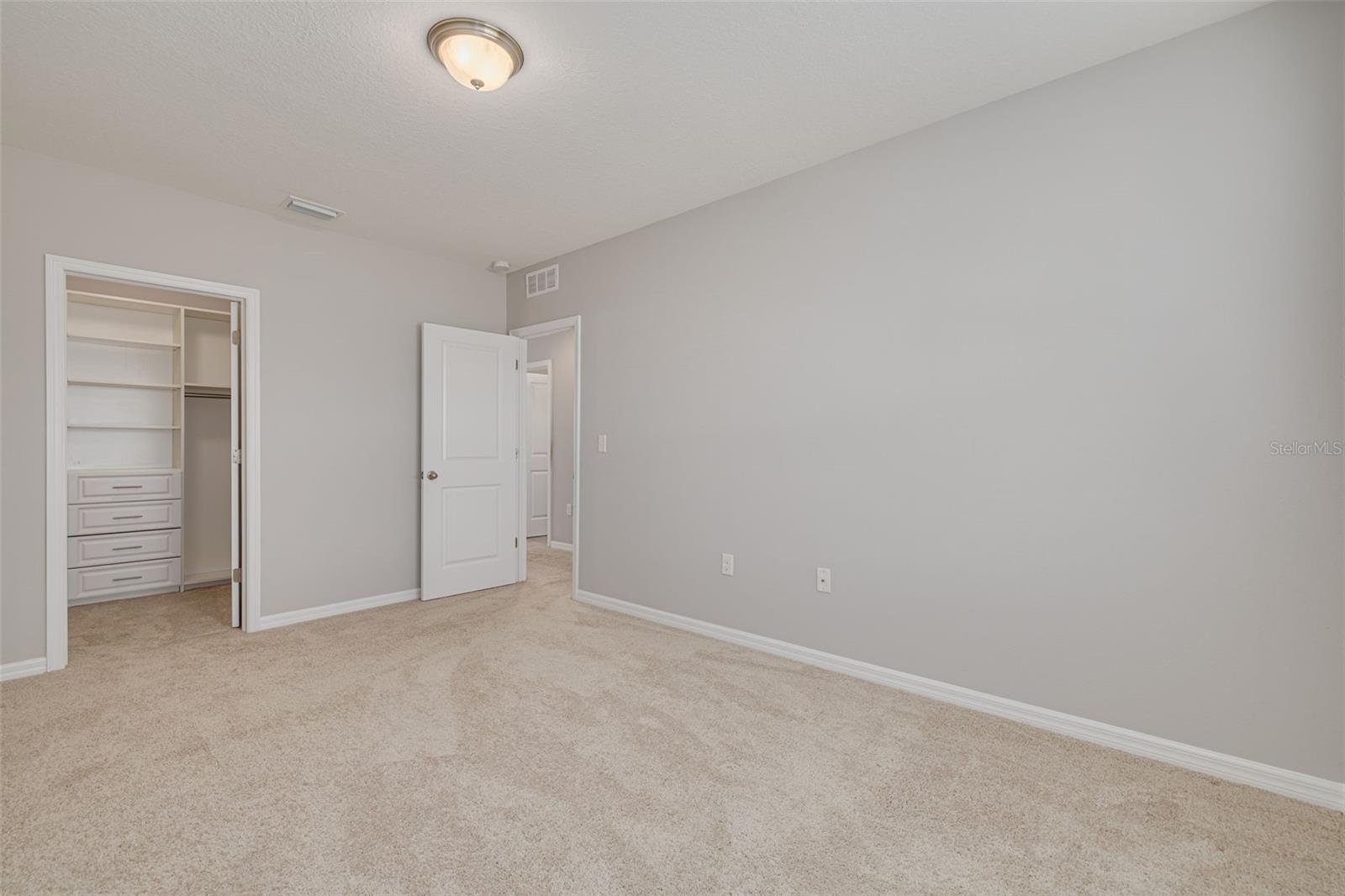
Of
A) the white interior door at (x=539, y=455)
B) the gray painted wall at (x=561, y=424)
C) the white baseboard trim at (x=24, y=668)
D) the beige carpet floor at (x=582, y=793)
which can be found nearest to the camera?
the beige carpet floor at (x=582, y=793)

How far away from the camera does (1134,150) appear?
2.30m

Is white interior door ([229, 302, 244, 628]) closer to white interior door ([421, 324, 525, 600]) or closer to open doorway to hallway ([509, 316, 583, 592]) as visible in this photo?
white interior door ([421, 324, 525, 600])

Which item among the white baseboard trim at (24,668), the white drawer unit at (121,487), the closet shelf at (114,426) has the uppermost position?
the closet shelf at (114,426)

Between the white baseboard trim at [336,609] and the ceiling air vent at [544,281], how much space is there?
2459 mm

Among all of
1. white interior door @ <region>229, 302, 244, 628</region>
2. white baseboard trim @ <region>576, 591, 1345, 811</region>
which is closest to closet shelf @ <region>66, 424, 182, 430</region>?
white interior door @ <region>229, 302, 244, 628</region>

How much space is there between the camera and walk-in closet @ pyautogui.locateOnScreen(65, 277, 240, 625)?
4.43 meters

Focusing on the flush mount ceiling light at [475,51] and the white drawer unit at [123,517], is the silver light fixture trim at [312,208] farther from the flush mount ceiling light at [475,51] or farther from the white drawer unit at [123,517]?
the white drawer unit at [123,517]

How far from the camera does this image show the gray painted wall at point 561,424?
22.5 feet

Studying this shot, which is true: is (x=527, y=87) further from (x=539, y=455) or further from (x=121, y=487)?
(x=539, y=455)

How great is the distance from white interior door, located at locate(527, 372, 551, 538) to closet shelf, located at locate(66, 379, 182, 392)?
11.0 ft

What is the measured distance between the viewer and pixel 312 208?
3693 millimetres

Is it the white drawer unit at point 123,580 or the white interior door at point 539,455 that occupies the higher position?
the white interior door at point 539,455

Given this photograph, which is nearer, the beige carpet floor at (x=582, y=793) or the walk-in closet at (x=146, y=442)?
the beige carpet floor at (x=582, y=793)

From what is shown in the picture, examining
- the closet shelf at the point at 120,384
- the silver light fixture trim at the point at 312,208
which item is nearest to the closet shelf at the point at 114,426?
the closet shelf at the point at 120,384
